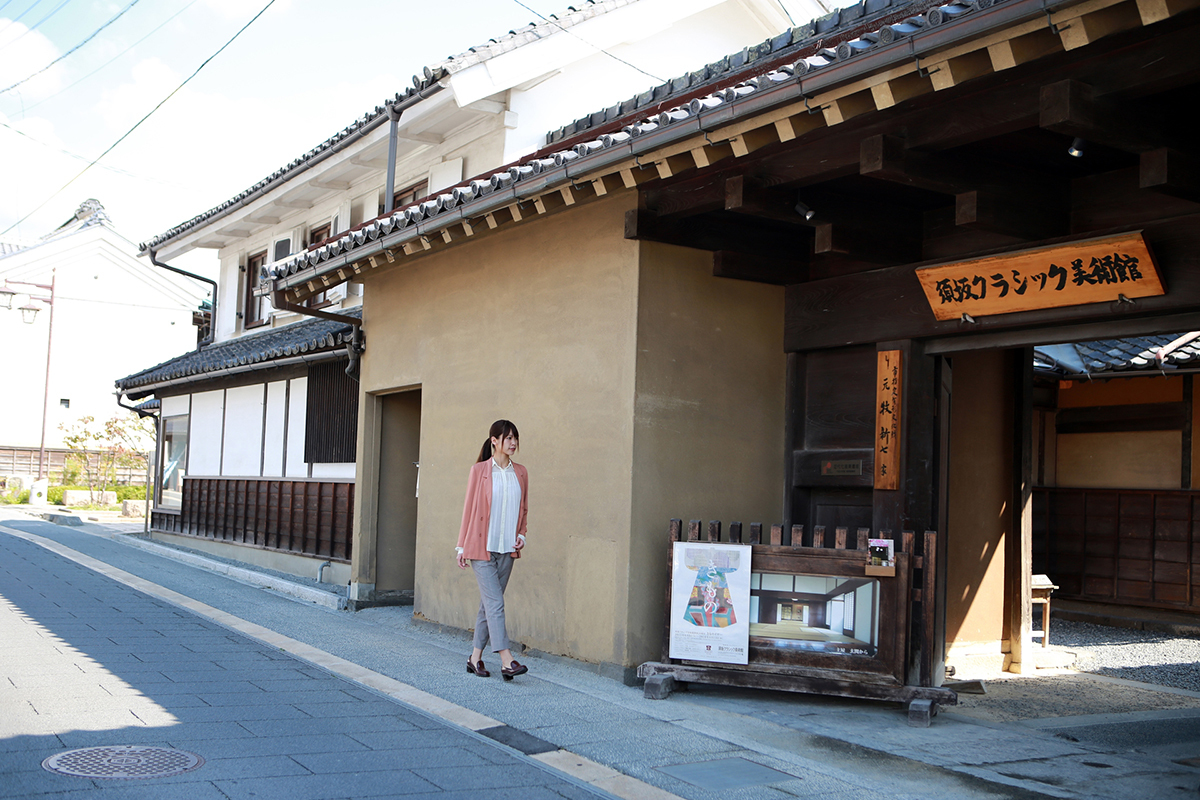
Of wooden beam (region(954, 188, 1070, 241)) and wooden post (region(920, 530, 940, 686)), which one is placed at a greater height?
wooden beam (region(954, 188, 1070, 241))

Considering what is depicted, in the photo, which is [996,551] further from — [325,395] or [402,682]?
[325,395]

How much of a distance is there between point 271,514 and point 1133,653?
12187 millimetres

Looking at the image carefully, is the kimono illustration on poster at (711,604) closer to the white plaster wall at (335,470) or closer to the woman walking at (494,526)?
the woman walking at (494,526)

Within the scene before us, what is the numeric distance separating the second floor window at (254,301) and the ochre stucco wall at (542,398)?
8.77m

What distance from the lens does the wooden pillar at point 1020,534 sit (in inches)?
335

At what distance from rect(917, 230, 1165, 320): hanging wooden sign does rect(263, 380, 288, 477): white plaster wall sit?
11453mm

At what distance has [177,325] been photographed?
41469 mm

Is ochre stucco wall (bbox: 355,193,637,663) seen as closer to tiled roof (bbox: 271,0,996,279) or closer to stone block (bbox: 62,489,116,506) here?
tiled roof (bbox: 271,0,996,279)

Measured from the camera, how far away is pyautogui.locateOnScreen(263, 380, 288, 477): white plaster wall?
50.4 ft

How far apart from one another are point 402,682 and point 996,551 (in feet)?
17.1

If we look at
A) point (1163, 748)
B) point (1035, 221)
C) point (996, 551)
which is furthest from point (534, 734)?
point (996, 551)

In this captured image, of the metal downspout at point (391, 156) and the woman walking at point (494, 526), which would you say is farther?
the metal downspout at point (391, 156)

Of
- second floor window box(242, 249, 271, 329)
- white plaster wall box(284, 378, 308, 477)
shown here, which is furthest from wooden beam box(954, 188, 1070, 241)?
second floor window box(242, 249, 271, 329)

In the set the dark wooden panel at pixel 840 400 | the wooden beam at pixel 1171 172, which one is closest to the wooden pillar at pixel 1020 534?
the dark wooden panel at pixel 840 400
